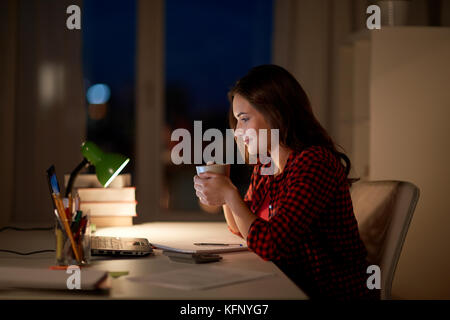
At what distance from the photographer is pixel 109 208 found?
2.13 metres

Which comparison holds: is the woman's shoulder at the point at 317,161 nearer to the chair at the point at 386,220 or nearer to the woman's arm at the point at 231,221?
the chair at the point at 386,220

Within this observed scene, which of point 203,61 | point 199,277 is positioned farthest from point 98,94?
point 199,277

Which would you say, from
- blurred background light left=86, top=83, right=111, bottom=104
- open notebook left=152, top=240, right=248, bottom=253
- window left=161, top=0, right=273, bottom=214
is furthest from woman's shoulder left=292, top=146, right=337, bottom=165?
blurred background light left=86, top=83, right=111, bottom=104

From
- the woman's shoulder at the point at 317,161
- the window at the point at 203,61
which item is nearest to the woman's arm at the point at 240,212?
the woman's shoulder at the point at 317,161

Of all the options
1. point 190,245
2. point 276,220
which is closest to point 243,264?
point 276,220

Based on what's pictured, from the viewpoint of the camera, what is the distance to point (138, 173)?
12.0 feet

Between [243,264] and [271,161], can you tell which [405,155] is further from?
[243,264]

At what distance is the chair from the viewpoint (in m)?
1.54

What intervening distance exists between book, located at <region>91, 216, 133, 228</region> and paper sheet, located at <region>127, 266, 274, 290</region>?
971 millimetres

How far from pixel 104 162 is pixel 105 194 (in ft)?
1.89

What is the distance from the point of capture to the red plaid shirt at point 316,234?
1340 millimetres

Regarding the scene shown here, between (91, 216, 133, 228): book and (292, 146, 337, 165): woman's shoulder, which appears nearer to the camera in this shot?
(292, 146, 337, 165): woman's shoulder

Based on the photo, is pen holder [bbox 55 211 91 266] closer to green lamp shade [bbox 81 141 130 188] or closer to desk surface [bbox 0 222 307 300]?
desk surface [bbox 0 222 307 300]
